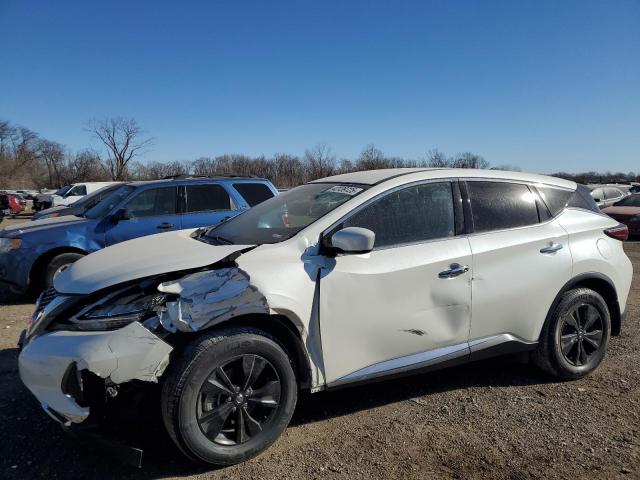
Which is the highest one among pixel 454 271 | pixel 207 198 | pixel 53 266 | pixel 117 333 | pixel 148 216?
pixel 207 198

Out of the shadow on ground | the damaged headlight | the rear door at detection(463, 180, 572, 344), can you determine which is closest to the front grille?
the damaged headlight

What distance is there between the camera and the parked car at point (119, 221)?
6.36 meters

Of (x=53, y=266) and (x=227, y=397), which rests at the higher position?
(x=53, y=266)

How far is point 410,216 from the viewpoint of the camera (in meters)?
3.43

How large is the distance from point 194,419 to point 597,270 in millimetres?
3458

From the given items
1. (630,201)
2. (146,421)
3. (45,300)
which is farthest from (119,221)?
(630,201)

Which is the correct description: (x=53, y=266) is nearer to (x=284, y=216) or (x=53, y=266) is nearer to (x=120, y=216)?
(x=120, y=216)

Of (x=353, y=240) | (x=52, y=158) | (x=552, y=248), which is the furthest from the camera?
(x=52, y=158)

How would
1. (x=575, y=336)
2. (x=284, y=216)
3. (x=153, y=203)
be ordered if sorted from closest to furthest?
1. (x=284, y=216)
2. (x=575, y=336)
3. (x=153, y=203)

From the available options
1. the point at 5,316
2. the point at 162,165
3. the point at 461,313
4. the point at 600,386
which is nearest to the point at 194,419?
the point at 461,313

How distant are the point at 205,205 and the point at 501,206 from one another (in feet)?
16.5

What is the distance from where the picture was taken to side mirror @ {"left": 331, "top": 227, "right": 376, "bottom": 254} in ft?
9.55

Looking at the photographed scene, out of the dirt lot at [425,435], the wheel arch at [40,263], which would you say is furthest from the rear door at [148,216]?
the dirt lot at [425,435]

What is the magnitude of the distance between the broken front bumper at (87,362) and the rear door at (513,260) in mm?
2242
